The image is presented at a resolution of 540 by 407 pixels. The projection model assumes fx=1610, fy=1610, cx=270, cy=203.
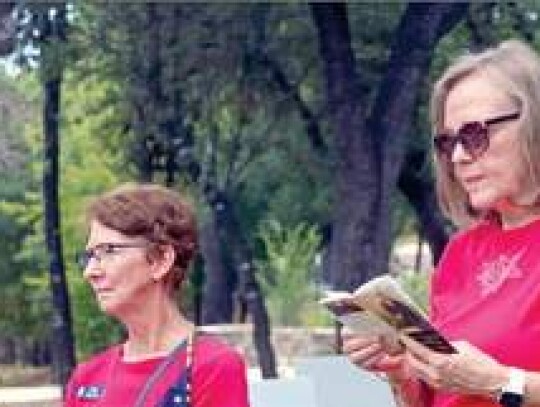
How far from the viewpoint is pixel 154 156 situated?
18453 mm

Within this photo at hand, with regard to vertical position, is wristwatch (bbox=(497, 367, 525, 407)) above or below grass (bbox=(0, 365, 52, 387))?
above

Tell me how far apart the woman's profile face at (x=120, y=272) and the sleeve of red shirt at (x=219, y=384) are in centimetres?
23

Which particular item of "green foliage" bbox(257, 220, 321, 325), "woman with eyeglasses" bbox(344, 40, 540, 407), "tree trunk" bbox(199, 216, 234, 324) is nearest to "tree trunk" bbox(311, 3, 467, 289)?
"tree trunk" bbox(199, 216, 234, 324)

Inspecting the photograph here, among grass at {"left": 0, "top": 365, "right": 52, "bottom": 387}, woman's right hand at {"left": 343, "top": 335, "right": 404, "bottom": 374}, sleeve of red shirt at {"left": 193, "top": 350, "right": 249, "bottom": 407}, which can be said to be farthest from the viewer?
grass at {"left": 0, "top": 365, "right": 52, "bottom": 387}

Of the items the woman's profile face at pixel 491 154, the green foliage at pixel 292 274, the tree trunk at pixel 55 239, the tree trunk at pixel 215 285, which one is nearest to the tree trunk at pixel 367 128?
the tree trunk at pixel 55 239

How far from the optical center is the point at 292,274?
98.8ft

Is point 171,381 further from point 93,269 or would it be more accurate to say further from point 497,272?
point 497,272

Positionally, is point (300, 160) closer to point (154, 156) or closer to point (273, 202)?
point (154, 156)

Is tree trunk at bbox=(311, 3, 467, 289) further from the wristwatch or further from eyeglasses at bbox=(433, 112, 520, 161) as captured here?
the wristwatch

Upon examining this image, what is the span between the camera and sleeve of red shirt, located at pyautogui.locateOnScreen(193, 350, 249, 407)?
3.30 metres

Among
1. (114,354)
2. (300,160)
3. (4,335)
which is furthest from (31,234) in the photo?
(114,354)

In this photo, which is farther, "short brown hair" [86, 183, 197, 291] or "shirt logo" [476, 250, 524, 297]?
"short brown hair" [86, 183, 197, 291]

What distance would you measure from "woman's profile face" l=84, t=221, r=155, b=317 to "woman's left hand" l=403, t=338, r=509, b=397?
29.9 inches

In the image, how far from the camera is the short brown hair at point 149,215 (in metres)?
3.46
